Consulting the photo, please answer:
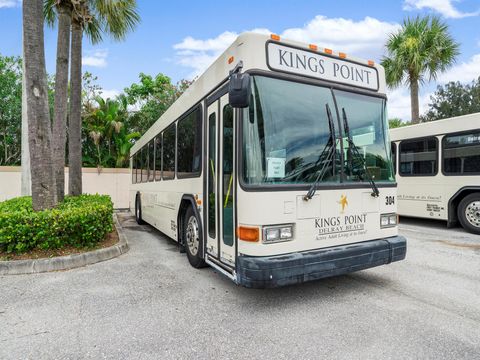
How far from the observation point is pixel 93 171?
16.4m

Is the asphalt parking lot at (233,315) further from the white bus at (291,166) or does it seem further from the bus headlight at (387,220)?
the bus headlight at (387,220)

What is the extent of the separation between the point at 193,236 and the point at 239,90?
2656 mm

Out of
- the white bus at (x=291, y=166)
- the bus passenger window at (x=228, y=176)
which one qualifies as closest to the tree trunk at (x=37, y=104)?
the white bus at (x=291, y=166)

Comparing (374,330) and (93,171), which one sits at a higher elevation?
(93,171)

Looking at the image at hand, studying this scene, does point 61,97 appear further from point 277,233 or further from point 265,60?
point 277,233

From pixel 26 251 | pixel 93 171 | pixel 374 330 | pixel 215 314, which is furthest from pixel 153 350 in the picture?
pixel 93 171

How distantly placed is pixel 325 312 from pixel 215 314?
120 centimetres

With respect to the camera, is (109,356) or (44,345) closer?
(109,356)

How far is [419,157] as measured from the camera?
378 inches

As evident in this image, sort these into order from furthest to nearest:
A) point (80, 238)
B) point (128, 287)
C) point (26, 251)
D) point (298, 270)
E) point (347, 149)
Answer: point (80, 238)
point (26, 251)
point (128, 287)
point (347, 149)
point (298, 270)

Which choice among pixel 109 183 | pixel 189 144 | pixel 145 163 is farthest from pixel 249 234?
pixel 109 183

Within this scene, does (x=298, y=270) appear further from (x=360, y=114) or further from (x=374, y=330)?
(x=360, y=114)

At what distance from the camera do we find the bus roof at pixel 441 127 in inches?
325

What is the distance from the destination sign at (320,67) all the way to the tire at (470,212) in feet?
18.1
